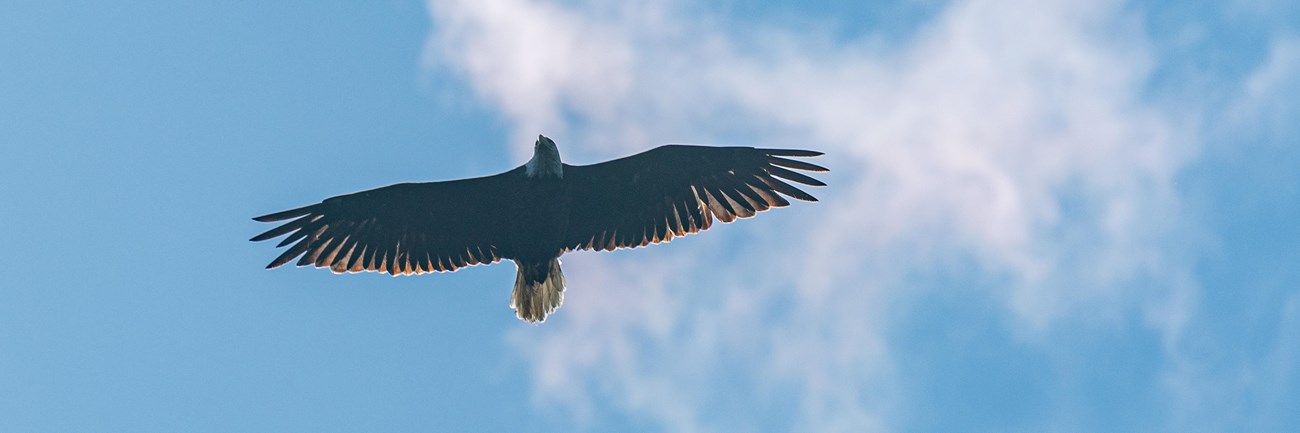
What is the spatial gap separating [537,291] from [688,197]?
1.85 m

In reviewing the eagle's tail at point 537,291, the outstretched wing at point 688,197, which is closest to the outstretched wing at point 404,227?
the eagle's tail at point 537,291

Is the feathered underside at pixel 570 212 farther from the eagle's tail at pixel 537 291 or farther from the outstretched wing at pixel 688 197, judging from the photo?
the eagle's tail at pixel 537 291

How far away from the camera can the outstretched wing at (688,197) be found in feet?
49.1

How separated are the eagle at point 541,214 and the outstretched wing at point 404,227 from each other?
0.03 feet

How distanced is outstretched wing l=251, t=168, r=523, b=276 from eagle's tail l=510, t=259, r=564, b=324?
0.36m

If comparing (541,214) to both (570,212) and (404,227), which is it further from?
(404,227)

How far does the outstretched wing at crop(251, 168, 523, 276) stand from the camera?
14.8 meters

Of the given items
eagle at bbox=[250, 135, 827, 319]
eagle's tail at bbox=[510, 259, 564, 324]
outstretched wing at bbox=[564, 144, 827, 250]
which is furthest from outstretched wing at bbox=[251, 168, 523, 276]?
outstretched wing at bbox=[564, 144, 827, 250]

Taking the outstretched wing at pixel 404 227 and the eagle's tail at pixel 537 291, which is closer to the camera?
the outstretched wing at pixel 404 227

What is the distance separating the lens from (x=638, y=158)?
14.7 m

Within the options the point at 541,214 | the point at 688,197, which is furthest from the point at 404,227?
the point at 688,197

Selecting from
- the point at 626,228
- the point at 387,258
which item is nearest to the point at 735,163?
the point at 626,228

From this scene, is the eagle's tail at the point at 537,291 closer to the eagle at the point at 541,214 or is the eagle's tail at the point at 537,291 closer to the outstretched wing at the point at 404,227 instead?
the eagle at the point at 541,214

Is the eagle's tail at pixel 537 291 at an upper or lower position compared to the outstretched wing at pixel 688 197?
lower
